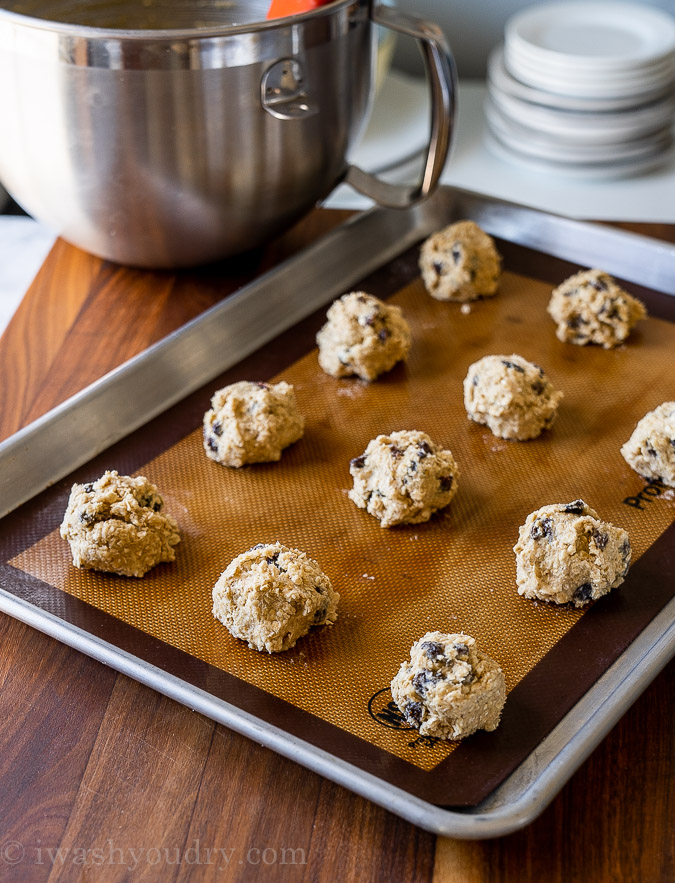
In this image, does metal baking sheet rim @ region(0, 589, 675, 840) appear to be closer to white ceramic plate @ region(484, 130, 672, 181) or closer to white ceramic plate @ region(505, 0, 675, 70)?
white ceramic plate @ region(484, 130, 672, 181)

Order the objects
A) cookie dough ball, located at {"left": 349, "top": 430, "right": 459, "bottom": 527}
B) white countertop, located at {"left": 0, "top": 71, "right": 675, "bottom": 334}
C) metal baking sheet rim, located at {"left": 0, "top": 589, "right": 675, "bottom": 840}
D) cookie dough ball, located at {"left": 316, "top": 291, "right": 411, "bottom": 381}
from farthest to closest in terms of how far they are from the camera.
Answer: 1. white countertop, located at {"left": 0, "top": 71, "right": 675, "bottom": 334}
2. cookie dough ball, located at {"left": 316, "top": 291, "right": 411, "bottom": 381}
3. cookie dough ball, located at {"left": 349, "top": 430, "right": 459, "bottom": 527}
4. metal baking sheet rim, located at {"left": 0, "top": 589, "right": 675, "bottom": 840}

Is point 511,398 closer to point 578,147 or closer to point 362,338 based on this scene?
point 362,338

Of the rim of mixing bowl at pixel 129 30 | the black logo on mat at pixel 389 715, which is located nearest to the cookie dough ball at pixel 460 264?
the rim of mixing bowl at pixel 129 30

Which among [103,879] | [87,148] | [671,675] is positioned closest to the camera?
[103,879]

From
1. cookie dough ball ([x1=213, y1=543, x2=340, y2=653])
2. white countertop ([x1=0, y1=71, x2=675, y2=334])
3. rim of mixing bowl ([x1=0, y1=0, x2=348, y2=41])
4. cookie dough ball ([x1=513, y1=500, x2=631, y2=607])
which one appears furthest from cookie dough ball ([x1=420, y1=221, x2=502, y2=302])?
cookie dough ball ([x1=213, y1=543, x2=340, y2=653])

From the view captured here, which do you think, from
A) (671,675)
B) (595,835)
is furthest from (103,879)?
(671,675)

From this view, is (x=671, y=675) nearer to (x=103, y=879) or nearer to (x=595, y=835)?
(x=595, y=835)

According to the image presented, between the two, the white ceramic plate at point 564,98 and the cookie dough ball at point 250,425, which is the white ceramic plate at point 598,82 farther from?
the cookie dough ball at point 250,425
